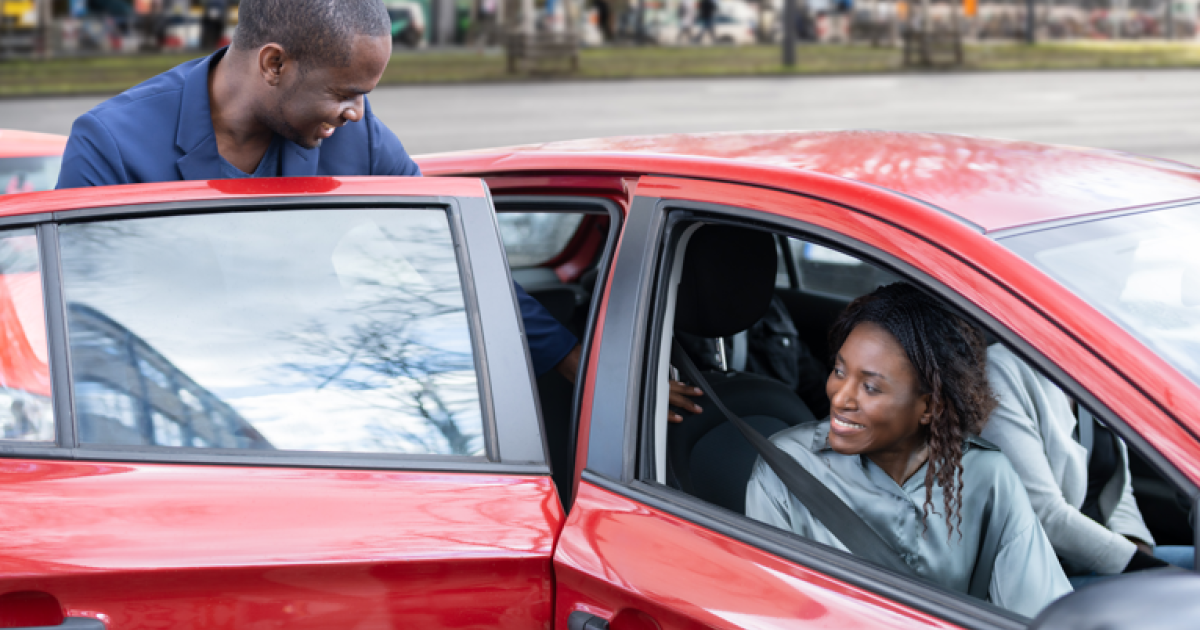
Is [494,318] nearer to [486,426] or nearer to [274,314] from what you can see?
[486,426]

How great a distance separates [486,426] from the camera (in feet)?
5.89

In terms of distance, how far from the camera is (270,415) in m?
1.79

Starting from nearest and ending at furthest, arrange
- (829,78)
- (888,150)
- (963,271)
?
1. (963,271)
2. (888,150)
3. (829,78)

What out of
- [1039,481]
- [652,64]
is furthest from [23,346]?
[652,64]

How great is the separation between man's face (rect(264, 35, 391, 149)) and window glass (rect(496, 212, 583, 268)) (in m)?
2.22

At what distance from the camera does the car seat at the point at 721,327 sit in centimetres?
212

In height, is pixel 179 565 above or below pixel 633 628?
above

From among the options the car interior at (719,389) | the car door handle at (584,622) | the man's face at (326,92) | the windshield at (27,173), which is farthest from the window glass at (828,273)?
the windshield at (27,173)

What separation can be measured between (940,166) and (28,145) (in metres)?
3.93

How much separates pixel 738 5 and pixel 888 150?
36219 mm

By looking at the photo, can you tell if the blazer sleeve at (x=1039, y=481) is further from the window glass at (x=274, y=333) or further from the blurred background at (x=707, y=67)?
the blurred background at (x=707, y=67)

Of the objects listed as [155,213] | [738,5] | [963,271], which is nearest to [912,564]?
[963,271]

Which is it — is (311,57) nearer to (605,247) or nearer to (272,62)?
(272,62)

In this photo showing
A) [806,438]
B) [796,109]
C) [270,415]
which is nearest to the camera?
[270,415]
